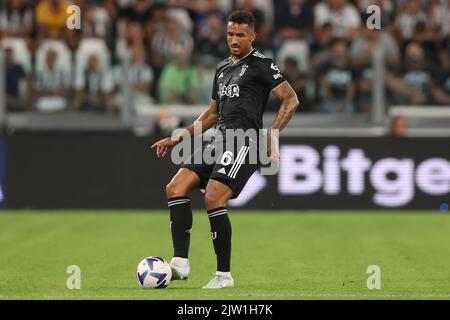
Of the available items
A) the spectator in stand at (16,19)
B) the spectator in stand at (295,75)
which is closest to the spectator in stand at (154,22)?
the spectator in stand at (16,19)

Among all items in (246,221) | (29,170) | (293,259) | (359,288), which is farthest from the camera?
A: (29,170)

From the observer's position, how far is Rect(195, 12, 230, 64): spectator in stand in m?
19.3

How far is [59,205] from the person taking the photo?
19.3m

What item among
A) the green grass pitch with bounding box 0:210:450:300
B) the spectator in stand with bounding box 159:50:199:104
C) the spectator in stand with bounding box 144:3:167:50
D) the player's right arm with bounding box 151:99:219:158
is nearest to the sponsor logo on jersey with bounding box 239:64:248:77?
the player's right arm with bounding box 151:99:219:158

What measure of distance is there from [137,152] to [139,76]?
1.31m

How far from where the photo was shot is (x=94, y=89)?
1939 centimetres

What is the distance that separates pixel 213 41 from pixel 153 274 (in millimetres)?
10220

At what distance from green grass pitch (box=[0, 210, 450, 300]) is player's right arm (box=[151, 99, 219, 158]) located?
1220 millimetres

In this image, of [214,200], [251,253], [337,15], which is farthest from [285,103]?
[337,15]

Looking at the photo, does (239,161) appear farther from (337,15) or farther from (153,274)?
(337,15)

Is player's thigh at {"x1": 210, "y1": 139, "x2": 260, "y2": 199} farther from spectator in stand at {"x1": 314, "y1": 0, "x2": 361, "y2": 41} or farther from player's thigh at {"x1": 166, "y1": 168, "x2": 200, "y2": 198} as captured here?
spectator in stand at {"x1": 314, "y1": 0, "x2": 361, "y2": 41}

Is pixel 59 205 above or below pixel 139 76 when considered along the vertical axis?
below

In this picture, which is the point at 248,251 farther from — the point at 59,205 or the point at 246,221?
the point at 59,205

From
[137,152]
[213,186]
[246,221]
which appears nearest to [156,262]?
[213,186]
